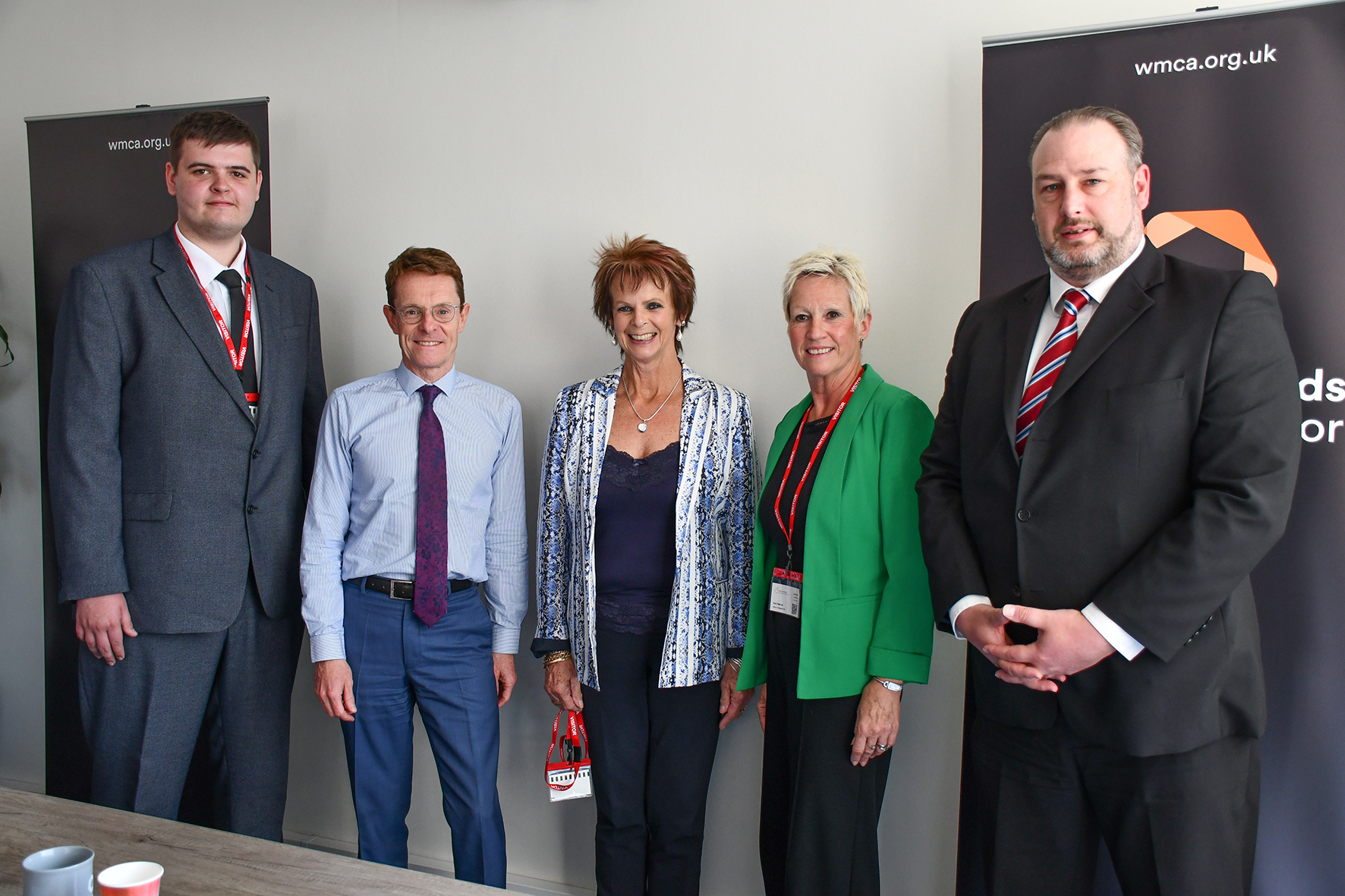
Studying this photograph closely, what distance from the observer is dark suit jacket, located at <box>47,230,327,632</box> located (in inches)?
84.6

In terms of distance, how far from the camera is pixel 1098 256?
1.58m

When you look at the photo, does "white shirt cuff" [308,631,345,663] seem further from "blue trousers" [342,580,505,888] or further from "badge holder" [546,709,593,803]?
"badge holder" [546,709,593,803]

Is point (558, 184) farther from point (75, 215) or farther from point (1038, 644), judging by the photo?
point (1038, 644)

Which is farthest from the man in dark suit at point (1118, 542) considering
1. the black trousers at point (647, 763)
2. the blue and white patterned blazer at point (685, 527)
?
the black trousers at point (647, 763)

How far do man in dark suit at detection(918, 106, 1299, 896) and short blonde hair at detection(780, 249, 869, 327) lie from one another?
0.45m

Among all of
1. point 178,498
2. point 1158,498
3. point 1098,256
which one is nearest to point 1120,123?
point 1098,256

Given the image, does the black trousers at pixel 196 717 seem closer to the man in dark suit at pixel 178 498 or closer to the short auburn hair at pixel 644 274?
the man in dark suit at pixel 178 498

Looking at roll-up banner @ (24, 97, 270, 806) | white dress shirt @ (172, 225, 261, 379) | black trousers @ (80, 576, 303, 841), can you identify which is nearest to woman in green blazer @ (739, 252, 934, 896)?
black trousers @ (80, 576, 303, 841)

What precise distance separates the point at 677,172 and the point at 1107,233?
4.53 feet

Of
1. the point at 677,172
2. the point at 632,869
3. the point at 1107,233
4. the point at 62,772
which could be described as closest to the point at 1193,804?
the point at 1107,233

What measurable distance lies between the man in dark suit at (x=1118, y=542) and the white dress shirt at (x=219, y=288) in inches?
73.9

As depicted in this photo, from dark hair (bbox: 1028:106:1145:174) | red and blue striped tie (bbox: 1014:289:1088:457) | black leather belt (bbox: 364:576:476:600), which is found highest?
dark hair (bbox: 1028:106:1145:174)

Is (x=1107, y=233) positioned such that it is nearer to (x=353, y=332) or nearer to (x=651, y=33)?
(x=651, y=33)

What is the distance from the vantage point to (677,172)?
2.60m
